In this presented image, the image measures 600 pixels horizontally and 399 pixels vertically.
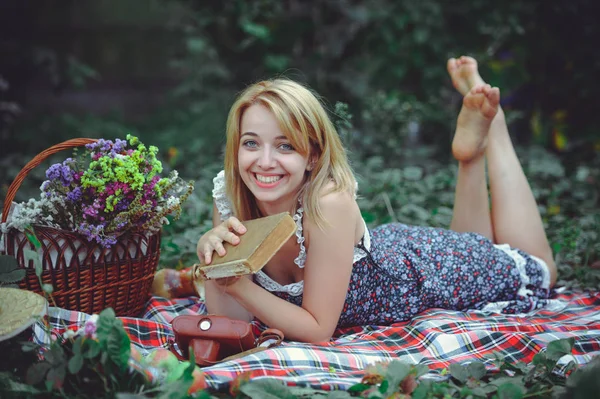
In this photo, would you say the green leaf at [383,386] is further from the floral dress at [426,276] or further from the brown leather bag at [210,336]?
the floral dress at [426,276]

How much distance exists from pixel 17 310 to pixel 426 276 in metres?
1.40

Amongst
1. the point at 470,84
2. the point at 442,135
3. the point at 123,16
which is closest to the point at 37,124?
the point at 123,16

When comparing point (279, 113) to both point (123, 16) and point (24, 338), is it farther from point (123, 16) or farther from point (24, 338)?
point (123, 16)

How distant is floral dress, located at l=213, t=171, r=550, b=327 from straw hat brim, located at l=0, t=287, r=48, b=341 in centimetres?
77

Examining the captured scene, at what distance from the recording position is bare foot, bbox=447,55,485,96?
117 inches

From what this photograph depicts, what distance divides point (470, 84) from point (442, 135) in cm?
208

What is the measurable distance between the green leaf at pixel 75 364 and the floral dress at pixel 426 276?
78cm

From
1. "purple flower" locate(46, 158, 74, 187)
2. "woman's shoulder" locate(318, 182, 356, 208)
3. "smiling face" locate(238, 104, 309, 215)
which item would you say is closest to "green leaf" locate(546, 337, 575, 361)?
"woman's shoulder" locate(318, 182, 356, 208)

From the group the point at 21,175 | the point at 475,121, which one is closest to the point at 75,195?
the point at 21,175

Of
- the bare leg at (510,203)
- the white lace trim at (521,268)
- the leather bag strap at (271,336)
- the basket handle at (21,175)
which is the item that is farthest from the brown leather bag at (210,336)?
the bare leg at (510,203)

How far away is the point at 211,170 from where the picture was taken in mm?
4051

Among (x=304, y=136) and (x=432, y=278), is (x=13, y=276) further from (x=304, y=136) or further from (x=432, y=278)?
(x=432, y=278)

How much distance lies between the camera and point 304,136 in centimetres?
195

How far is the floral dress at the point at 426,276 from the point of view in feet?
7.42
